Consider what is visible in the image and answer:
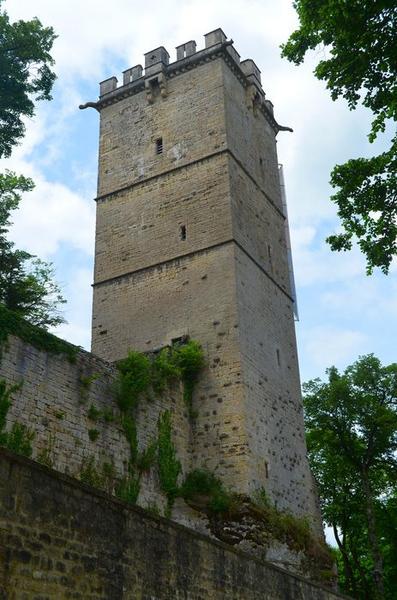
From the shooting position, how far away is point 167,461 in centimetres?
1562

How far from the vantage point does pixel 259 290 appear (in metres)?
19.8

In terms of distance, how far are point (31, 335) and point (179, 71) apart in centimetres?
1262

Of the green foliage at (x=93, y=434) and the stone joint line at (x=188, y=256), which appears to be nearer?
the green foliage at (x=93, y=434)

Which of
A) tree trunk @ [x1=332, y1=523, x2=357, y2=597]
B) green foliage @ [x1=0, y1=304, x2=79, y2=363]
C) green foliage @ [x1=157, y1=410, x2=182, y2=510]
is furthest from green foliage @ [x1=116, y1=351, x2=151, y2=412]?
tree trunk @ [x1=332, y1=523, x2=357, y2=597]

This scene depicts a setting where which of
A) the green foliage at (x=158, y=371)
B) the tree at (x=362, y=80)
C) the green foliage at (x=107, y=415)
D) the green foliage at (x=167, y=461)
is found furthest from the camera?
the green foliage at (x=167, y=461)

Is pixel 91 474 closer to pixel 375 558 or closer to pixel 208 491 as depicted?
pixel 208 491

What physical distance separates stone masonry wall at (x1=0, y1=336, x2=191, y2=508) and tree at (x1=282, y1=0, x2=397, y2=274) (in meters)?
5.75

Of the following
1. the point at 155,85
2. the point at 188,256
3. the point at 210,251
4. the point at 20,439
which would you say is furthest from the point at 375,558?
the point at 155,85

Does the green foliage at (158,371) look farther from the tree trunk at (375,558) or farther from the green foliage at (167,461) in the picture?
the tree trunk at (375,558)

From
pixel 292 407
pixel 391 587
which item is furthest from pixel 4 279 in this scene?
pixel 391 587

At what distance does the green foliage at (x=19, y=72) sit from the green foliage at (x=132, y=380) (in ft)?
19.6

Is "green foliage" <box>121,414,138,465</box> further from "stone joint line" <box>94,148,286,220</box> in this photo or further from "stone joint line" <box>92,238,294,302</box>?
"stone joint line" <box>94,148,286,220</box>

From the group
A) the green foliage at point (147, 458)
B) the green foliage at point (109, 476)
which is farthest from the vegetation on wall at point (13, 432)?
the green foliage at point (147, 458)

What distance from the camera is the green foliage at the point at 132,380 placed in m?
15.0
